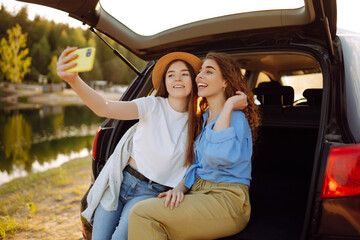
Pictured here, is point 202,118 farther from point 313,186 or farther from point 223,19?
point 313,186

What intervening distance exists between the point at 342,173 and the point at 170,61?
1.26 m

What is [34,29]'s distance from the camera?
47.2 m

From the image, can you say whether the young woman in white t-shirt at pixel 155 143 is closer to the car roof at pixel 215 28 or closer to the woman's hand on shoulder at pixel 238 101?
the car roof at pixel 215 28

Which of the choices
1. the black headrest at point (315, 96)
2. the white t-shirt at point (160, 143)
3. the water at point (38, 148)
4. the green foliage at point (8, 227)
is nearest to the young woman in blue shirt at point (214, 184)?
the white t-shirt at point (160, 143)

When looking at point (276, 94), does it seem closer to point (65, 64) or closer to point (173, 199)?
point (173, 199)

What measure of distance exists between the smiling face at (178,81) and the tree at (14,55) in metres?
42.1

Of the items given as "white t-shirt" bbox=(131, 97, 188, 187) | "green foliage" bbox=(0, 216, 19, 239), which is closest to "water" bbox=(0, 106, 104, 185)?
"green foliage" bbox=(0, 216, 19, 239)

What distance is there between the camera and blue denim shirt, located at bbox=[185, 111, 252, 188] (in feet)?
5.44

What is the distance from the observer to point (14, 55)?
39219 mm

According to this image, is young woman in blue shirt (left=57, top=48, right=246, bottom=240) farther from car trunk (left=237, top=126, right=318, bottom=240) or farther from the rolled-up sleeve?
car trunk (left=237, top=126, right=318, bottom=240)

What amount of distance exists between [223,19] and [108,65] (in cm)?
5101

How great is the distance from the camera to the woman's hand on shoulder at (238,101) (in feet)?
5.85

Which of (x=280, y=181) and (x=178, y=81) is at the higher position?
(x=178, y=81)

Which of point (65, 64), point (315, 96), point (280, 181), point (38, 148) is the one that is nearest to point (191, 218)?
point (65, 64)
